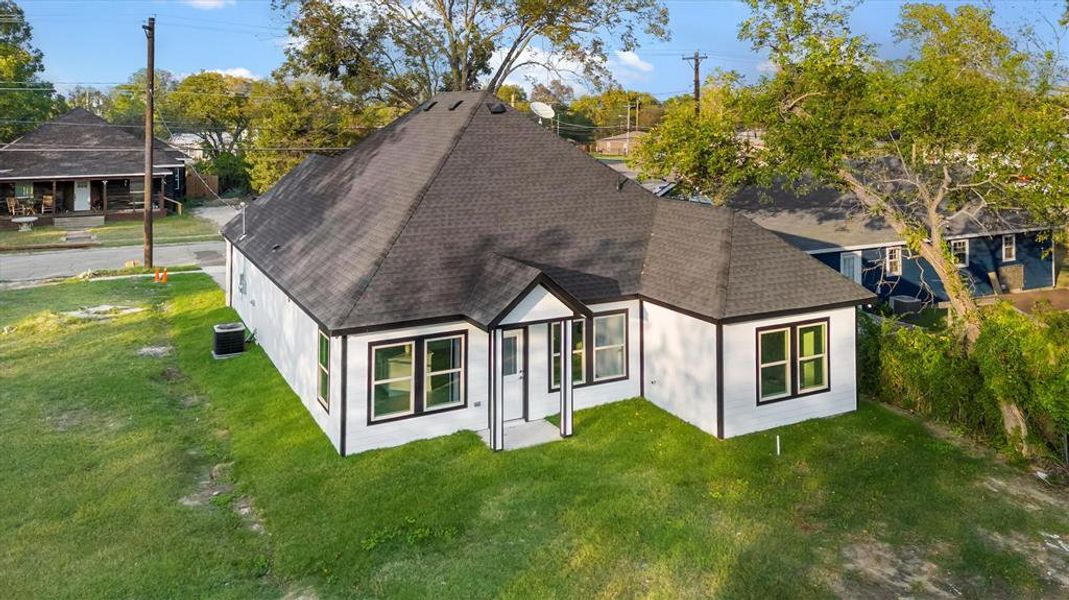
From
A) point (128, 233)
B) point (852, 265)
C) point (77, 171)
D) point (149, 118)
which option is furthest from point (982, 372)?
point (77, 171)

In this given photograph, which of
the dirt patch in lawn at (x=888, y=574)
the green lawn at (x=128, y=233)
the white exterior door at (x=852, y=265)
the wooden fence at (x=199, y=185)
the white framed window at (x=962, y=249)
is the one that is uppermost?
the wooden fence at (x=199, y=185)

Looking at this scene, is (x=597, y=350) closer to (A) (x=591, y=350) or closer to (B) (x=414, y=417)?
(A) (x=591, y=350)

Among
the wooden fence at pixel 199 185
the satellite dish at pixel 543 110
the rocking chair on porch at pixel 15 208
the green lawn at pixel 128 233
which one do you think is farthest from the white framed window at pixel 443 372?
the wooden fence at pixel 199 185

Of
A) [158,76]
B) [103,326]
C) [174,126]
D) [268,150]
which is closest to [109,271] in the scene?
[103,326]

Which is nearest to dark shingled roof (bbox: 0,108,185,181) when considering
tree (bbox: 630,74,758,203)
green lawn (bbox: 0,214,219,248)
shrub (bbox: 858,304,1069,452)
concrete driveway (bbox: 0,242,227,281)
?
green lawn (bbox: 0,214,219,248)

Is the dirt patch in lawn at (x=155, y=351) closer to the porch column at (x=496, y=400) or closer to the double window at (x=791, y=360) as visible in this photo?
the porch column at (x=496, y=400)

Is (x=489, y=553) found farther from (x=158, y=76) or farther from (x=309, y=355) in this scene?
(x=158, y=76)
